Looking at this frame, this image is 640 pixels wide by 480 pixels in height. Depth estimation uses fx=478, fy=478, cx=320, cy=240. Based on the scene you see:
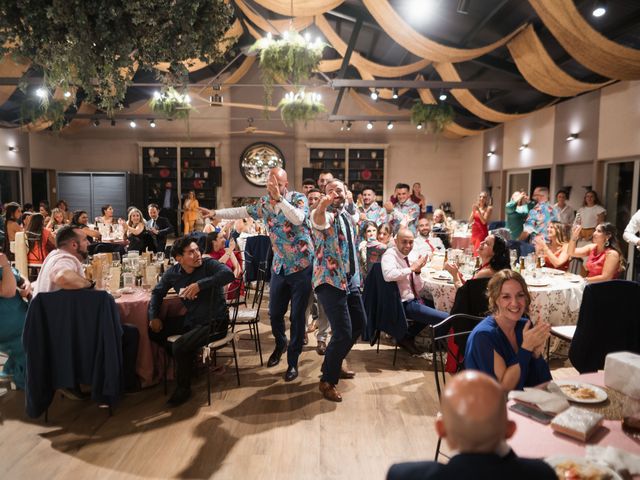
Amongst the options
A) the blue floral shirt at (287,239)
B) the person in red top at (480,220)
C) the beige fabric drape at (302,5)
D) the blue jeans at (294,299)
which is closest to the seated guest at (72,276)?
the blue jeans at (294,299)

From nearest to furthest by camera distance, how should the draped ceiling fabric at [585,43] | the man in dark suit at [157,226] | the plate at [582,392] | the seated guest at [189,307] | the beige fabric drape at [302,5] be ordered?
the plate at [582,392]
the seated guest at [189,307]
the draped ceiling fabric at [585,43]
the beige fabric drape at [302,5]
the man in dark suit at [157,226]

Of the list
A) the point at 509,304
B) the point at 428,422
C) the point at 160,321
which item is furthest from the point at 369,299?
the point at 509,304

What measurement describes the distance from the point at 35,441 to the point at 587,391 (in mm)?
3318

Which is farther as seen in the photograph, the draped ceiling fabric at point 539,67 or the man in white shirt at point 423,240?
the draped ceiling fabric at point 539,67

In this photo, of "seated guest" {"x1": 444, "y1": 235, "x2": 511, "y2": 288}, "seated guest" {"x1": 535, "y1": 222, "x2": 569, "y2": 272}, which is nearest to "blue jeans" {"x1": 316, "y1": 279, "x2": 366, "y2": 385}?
"seated guest" {"x1": 444, "y1": 235, "x2": 511, "y2": 288}

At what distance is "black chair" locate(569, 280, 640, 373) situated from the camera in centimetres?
304

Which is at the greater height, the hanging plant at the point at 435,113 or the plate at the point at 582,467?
the hanging plant at the point at 435,113

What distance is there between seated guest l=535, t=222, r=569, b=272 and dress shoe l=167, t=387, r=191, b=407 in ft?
13.2

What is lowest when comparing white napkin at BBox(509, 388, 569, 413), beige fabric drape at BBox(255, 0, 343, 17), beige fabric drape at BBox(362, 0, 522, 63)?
white napkin at BBox(509, 388, 569, 413)

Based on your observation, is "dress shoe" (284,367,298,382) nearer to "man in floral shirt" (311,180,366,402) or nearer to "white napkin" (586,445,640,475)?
"man in floral shirt" (311,180,366,402)

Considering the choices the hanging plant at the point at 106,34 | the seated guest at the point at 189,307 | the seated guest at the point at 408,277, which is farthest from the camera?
the seated guest at the point at 408,277

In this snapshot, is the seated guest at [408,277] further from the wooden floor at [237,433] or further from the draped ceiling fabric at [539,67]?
the draped ceiling fabric at [539,67]

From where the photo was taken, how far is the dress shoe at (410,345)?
15.9ft

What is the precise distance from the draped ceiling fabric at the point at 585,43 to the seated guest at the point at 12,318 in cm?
570
